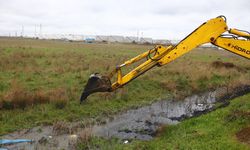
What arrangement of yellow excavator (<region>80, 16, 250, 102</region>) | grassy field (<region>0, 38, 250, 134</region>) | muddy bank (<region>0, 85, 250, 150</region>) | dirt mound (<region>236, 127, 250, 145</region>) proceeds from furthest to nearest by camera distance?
grassy field (<region>0, 38, 250, 134</region>)
yellow excavator (<region>80, 16, 250, 102</region>)
muddy bank (<region>0, 85, 250, 150</region>)
dirt mound (<region>236, 127, 250, 145</region>)

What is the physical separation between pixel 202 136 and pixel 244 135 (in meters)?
1.11

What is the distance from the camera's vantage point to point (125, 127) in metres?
11.7

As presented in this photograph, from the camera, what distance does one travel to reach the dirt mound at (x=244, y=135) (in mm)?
8677

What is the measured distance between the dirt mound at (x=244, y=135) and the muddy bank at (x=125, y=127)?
278 cm

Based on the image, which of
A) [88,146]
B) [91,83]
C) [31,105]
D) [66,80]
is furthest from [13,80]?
[88,146]

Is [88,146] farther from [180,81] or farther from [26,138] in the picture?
[180,81]

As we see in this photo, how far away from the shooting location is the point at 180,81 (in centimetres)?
2056

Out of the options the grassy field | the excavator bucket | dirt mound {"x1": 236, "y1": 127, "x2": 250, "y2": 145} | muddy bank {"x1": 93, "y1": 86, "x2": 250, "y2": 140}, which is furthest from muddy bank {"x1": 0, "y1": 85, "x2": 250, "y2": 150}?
dirt mound {"x1": 236, "y1": 127, "x2": 250, "y2": 145}

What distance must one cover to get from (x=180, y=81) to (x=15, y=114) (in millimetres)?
11279

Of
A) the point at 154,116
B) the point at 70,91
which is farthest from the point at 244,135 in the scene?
the point at 70,91

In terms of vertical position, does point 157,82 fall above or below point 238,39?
below

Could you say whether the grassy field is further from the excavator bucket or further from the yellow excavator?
the yellow excavator

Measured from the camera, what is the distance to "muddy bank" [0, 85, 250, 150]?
990 centimetres

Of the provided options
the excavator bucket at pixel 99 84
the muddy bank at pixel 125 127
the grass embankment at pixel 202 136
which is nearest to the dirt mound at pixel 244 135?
the grass embankment at pixel 202 136
